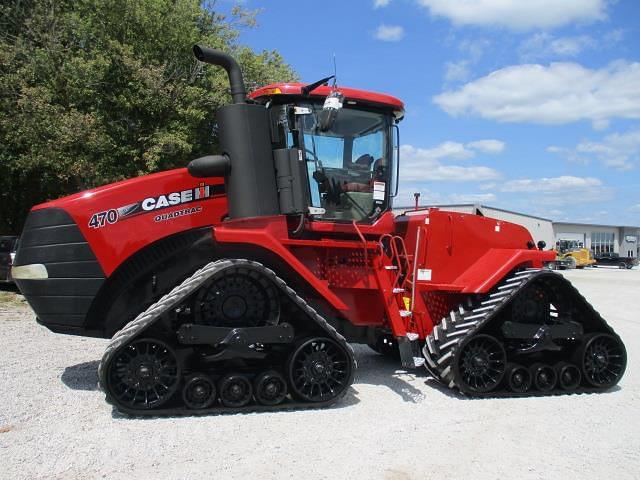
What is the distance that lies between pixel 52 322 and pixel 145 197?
1.37 meters

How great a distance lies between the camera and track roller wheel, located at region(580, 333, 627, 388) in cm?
640

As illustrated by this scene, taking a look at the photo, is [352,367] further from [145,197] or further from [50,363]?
[50,363]

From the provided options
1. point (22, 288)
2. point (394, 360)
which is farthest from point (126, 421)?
point (394, 360)

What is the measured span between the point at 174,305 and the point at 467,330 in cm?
291

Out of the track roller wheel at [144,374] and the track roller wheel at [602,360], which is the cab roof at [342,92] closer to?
the track roller wheel at [144,374]

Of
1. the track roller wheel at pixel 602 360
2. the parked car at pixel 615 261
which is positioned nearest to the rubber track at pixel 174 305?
the track roller wheel at pixel 602 360

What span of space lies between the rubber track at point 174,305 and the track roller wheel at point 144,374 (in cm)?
6

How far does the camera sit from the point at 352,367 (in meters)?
5.44

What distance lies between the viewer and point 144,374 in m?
4.89

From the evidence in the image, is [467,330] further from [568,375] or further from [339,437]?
[339,437]

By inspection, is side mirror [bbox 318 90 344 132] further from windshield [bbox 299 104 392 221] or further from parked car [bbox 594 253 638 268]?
parked car [bbox 594 253 638 268]

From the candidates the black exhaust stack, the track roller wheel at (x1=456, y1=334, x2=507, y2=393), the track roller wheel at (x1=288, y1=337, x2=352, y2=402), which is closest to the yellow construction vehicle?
the track roller wheel at (x1=456, y1=334, x2=507, y2=393)

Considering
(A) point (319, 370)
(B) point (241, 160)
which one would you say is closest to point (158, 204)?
(B) point (241, 160)

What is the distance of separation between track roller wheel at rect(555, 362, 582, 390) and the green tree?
9711 mm
